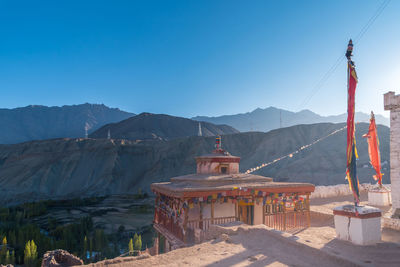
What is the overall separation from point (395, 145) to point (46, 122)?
176291 millimetres

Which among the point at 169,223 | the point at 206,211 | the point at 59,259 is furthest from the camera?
the point at 169,223

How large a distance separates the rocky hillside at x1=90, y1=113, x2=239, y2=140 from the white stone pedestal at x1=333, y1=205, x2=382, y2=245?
3466 inches

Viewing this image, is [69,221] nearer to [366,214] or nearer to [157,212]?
[157,212]

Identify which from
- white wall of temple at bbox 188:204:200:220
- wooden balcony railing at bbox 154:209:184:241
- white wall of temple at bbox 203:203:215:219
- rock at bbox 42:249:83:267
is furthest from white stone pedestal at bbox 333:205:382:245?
rock at bbox 42:249:83:267

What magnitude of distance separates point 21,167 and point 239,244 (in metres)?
63.5

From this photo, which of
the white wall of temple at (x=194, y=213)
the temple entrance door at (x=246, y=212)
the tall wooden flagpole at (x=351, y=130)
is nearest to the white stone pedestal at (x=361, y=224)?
the tall wooden flagpole at (x=351, y=130)

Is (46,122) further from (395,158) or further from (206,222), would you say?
(395,158)

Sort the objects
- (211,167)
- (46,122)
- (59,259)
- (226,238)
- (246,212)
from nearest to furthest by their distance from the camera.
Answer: (226,238), (59,259), (246,212), (211,167), (46,122)

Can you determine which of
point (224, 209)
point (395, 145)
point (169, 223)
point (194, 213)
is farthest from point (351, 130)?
point (169, 223)

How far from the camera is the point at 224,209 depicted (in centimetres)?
1329

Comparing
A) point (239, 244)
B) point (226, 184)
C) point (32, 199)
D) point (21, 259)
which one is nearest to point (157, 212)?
point (226, 184)

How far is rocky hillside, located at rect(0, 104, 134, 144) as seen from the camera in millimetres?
140500

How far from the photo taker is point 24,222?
1293 inches

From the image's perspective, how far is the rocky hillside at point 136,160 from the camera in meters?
49.6
